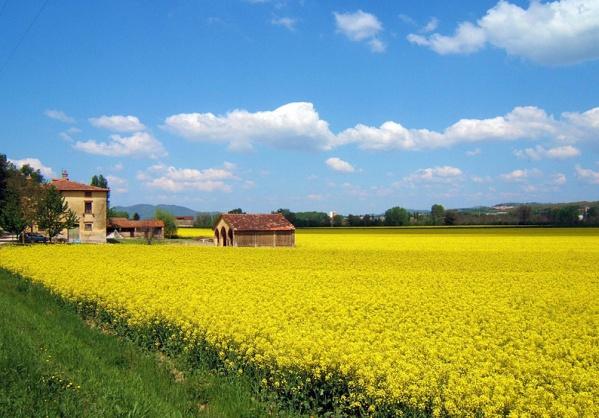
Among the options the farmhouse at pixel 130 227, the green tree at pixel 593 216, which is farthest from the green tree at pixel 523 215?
the farmhouse at pixel 130 227

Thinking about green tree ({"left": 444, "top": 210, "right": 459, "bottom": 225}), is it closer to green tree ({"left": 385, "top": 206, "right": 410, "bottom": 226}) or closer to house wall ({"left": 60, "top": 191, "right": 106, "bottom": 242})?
green tree ({"left": 385, "top": 206, "right": 410, "bottom": 226})

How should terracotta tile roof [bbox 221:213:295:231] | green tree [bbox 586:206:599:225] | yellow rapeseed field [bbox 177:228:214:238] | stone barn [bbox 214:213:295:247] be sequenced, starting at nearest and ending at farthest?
1. stone barn [bbox 214:213:295:247]
2. terracotta tile roof [bbox 221:213:295:231]
3. yellow rapeseed field [bbox 177:228:214:238]
4. green tree [bbox 586:206:599:225]

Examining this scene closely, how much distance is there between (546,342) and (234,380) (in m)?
5.75

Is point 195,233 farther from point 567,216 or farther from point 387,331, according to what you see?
point 387,331

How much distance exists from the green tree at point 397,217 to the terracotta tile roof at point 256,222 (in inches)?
2020

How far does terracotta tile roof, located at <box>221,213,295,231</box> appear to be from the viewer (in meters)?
50.8

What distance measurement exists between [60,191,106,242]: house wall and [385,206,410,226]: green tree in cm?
5734

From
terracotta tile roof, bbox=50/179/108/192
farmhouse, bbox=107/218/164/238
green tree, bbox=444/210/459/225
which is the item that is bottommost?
farmhouse, bbox=107/218/164/238

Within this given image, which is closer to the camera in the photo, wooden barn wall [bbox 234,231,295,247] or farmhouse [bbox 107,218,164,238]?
wooden barn wall [bbox 234,231,295,247]

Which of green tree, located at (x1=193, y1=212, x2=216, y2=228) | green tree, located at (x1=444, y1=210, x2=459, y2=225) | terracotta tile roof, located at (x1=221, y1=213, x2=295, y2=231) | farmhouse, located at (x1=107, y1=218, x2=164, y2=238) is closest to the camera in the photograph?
terracotta tile roof, located at (x1=221, y1=213, x2=295, y2=231)

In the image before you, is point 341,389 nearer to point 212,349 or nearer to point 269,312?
point 212,349

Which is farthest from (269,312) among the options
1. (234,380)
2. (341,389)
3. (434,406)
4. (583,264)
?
(583,264)

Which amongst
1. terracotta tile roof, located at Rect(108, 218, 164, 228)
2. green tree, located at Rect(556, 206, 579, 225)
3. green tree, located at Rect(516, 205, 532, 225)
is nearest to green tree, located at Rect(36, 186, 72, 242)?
terracotta tile roof, located at Rect(108, 218, 164, 228)

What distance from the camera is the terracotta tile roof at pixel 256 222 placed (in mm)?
50750
